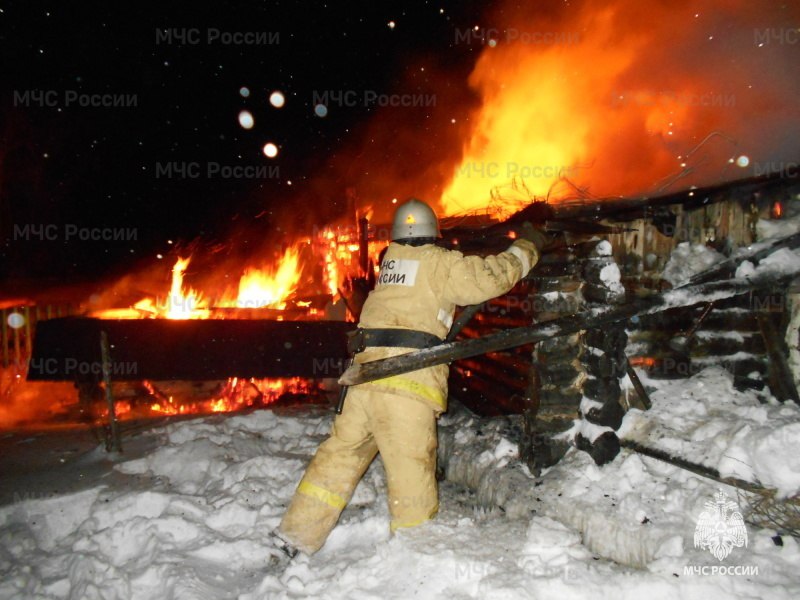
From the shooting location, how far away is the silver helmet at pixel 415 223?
13.4ft

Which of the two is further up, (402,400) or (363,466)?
(402,400)

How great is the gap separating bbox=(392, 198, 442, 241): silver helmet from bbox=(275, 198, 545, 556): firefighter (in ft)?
0.20

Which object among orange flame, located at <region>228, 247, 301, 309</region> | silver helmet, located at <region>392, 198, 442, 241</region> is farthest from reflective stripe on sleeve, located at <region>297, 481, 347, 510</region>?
orange flame, located at <region>228, 247, 301, 309</region>

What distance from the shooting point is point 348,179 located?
21578 millimetres

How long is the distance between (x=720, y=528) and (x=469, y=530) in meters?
1.79

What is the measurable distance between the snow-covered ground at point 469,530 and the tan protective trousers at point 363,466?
21 cm

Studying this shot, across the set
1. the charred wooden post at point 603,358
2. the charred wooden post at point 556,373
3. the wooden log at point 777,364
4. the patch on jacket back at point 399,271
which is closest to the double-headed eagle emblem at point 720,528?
the charred wooden post at point 603,358

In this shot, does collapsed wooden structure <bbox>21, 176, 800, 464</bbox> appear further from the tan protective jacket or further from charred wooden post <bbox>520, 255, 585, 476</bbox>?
the tan protective jacket

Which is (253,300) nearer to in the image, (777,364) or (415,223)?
(415,223)

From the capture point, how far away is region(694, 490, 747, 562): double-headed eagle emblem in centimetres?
307

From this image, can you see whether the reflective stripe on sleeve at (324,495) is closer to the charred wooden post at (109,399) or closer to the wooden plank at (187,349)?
the charred wooden post at (109,399)

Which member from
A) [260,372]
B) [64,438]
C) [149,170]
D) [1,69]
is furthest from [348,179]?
[64,438]

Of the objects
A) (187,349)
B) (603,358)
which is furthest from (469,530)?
(187,349)

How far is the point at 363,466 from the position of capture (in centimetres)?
393
